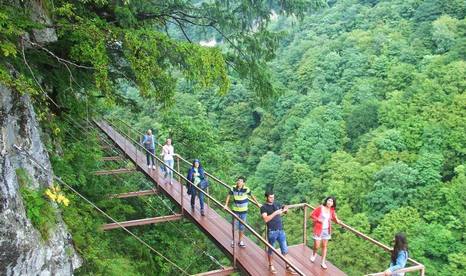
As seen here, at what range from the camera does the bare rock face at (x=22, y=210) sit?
4.55 metres

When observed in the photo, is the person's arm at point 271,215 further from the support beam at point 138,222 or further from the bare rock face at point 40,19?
the bare rock face at point 40,19

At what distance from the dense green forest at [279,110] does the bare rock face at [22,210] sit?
460 mm

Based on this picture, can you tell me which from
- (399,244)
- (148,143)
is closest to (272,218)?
(399,244)

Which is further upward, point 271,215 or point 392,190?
point 271,215

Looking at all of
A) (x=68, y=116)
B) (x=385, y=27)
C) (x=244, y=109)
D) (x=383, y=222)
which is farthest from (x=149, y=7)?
(x=385, y=27)

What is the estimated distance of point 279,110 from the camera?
212 ft

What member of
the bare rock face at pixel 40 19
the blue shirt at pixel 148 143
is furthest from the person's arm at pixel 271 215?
the blue shirt at pixel 148 143

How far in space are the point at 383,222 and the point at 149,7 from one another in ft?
112

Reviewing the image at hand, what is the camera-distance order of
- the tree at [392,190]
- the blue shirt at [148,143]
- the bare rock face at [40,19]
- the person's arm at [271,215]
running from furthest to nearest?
the tree at [392,190] < the blue shirt at [148,143] < the bare rock face at [40,19] < the person's arm at [271,215]

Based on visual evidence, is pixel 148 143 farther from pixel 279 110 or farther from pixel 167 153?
pixel 279 110

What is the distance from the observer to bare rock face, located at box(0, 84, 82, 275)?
455 cm

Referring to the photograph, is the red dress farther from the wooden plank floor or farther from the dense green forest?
the dense green forest

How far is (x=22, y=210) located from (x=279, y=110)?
60641 mm

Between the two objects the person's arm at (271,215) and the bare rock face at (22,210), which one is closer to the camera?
the bare rock face at (22,210)
